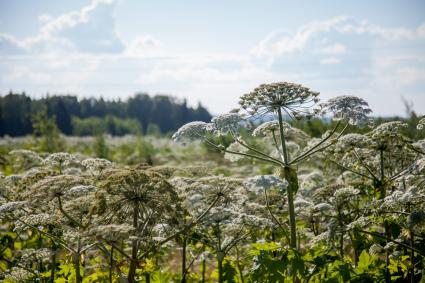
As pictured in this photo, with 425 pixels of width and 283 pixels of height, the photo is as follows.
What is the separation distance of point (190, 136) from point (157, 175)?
150 centimetres

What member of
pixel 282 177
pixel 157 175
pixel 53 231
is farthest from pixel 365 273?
pixel 53 231

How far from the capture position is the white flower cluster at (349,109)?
19.7ft

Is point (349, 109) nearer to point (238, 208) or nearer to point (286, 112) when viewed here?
point (286, 112)

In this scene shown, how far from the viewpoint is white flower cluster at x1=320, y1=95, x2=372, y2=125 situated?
19.7ft

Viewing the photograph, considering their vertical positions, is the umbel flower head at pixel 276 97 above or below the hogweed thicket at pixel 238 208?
above

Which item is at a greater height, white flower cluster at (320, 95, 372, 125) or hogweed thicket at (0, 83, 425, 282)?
white flower cluster at (320, 95, 372, 125)

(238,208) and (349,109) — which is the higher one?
A: (349,109)

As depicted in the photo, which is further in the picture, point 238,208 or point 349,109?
point 238,208

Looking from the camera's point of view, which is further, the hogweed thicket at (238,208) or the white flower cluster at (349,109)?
the white flower cluster at (349,109)

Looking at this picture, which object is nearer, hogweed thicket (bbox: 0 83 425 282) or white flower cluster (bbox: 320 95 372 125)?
hogweed thicket (bbox: 0 83 425 282)

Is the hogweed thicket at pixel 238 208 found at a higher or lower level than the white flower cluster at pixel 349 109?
lower

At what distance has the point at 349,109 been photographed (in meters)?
6.05

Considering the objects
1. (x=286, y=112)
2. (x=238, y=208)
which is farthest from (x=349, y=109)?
(x=238, y=208)

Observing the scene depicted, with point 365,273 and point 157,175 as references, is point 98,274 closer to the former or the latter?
point 157,175
